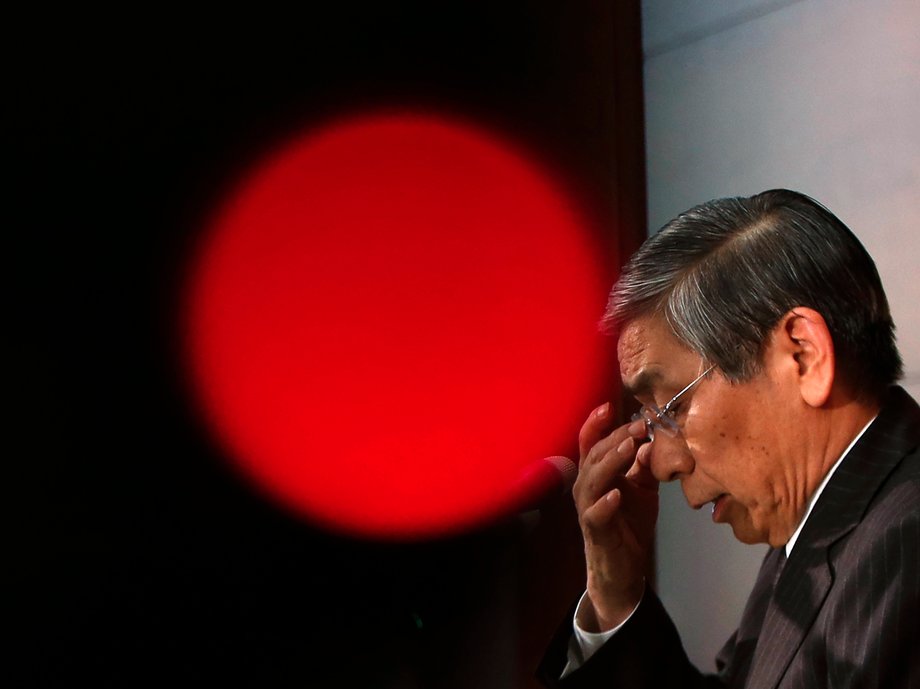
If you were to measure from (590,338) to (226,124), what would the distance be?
1154 mm

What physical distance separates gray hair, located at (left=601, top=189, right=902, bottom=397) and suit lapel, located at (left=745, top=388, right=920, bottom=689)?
0.07 metres

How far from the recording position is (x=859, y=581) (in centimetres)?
105

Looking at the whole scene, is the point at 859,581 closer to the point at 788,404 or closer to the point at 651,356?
the point at 788,404

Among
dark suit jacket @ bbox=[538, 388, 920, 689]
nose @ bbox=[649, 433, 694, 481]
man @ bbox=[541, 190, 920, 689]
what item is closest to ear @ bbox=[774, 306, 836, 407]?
man @ bbox=[541, 190, 920, 689]

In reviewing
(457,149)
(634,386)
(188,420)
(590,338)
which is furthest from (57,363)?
(590,338)

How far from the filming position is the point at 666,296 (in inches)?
50.7

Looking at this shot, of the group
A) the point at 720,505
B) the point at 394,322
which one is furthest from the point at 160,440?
the point at 720,505

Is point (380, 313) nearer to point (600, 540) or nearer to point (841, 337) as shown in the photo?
point (600, 540)

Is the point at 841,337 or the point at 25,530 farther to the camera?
the point at 25,530

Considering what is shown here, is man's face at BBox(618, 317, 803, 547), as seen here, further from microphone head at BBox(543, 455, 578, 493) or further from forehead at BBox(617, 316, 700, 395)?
microphone head at BBox(543, 455, 578, 493)

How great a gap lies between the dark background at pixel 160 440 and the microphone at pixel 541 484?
0.04 metres

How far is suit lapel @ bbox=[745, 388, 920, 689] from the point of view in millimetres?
1146

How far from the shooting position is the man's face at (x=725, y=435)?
1.22 metres

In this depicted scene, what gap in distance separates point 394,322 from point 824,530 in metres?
1.09
